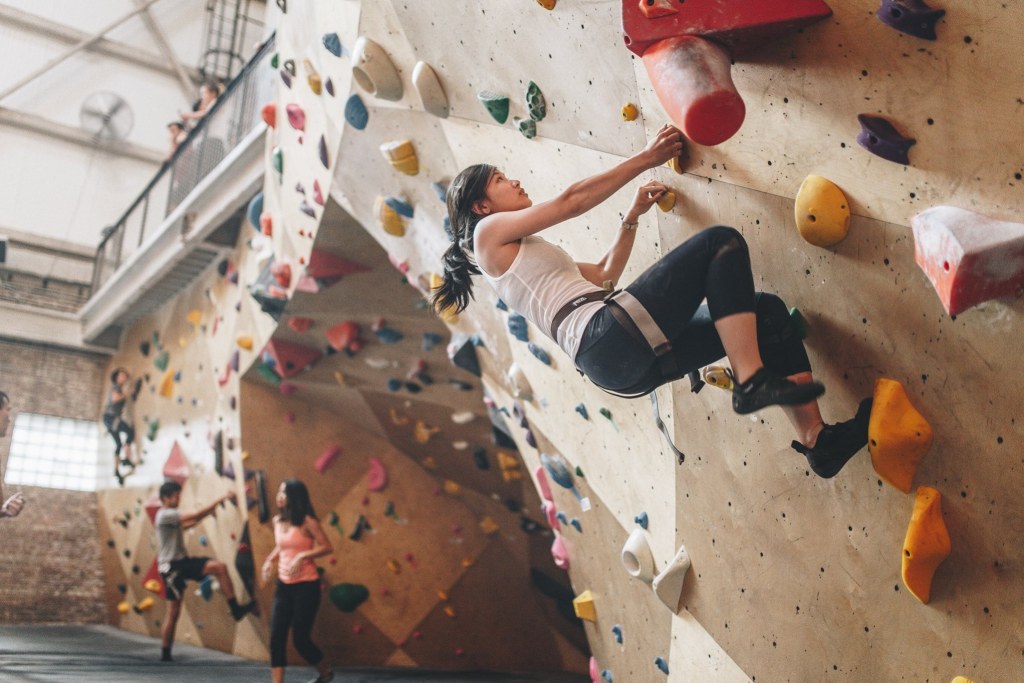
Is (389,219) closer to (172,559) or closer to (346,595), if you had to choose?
(172,559)

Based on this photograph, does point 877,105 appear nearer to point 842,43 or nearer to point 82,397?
point 842,43

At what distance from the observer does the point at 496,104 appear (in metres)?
2.94

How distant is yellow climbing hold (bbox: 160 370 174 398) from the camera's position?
752cm

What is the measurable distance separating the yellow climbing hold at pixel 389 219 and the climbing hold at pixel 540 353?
107 centimetres

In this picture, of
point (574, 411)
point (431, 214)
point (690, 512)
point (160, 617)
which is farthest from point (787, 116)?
point (160, 617)

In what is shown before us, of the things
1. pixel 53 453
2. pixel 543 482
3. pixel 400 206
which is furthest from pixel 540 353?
pixel 53 453

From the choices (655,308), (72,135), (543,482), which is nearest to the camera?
(655,308)

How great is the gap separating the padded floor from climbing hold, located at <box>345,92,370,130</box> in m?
2.57

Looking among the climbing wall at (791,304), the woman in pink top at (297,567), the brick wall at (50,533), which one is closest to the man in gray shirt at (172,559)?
the woman in pink top at (297,567)

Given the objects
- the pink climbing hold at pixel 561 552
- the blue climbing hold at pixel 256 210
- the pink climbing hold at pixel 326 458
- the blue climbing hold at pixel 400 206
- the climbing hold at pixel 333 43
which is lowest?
the pink climbing hold at pixel 326 458

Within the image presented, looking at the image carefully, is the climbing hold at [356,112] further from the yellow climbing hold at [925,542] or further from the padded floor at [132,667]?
the yellow climbing hold at [925,542]

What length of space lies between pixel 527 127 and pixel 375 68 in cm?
91

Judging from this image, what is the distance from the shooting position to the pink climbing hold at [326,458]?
6578 millimetres

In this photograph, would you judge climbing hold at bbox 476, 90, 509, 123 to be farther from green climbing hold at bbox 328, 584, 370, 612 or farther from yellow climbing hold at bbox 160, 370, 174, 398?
yellow climbing hold at bbox 160, 370, 174, 398
